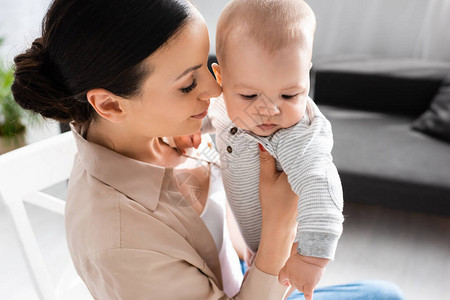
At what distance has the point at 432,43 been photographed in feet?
10.3

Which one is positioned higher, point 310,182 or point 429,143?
point 310,182

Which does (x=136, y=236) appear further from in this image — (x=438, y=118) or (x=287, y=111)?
(x=438, y=118)

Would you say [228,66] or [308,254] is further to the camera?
[228,66]

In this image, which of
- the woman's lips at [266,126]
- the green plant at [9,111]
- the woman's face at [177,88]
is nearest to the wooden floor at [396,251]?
the woman's lips at [266,126]

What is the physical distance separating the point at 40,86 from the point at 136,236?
36 centimetres

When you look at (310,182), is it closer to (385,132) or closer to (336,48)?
(385,132)

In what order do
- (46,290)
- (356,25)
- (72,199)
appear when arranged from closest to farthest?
(72,199) < (46,290) < (356,25)

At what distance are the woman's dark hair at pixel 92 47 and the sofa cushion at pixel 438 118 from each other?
198 cm

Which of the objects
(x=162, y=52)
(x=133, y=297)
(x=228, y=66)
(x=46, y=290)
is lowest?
(x=46, y=290)

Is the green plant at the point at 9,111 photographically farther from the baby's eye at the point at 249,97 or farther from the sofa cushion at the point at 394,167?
the baby's eye at the point at 249,97

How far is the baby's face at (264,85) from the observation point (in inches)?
35.8

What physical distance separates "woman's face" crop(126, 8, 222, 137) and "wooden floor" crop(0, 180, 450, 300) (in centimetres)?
149

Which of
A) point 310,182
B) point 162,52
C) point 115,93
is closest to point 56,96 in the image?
point 115,93

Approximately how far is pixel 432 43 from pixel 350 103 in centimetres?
92
